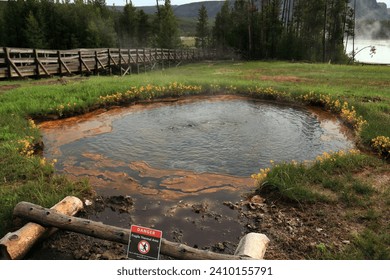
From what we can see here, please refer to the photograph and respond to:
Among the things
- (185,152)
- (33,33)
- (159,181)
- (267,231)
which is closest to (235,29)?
(33,33)

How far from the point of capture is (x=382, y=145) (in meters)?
8.01

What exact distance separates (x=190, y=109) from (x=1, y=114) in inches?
268

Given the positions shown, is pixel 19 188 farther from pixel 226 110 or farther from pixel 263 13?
pixel 263 13

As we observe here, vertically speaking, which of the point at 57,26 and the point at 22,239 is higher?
the point at 57,26

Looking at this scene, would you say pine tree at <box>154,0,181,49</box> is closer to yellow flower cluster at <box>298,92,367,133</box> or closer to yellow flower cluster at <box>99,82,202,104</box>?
yellow flower cluster at <box>99,82,202,104</box>

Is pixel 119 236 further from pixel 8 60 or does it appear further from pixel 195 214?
pixel 8 60

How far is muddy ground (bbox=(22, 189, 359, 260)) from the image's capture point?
453 cm

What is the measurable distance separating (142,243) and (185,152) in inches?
202

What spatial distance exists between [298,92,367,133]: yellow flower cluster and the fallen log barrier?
7069 mm

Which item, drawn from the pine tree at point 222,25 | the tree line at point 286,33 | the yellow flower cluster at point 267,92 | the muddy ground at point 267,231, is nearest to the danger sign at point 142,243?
the muddy ground at point 267,231

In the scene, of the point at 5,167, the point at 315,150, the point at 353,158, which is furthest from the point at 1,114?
the point at 353,158

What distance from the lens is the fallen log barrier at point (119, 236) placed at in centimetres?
382

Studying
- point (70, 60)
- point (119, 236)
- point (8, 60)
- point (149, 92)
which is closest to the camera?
point (119, 236)

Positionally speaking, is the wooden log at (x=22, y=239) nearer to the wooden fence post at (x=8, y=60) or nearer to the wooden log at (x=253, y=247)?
the wooden log at (x=253, y=247)
